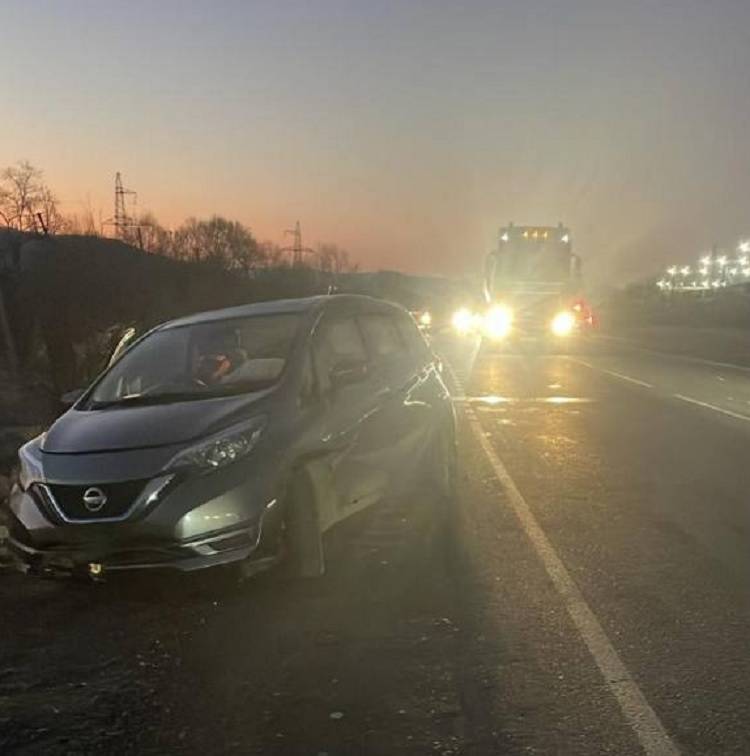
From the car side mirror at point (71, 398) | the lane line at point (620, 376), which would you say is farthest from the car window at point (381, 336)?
the lane line at point (620, 376)

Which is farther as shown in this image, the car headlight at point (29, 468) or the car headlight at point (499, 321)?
the car headlight at point (499, 321)

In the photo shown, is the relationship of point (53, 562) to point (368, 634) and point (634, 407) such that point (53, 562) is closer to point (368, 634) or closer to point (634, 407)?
point (368, 634)

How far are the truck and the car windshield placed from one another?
28162mm

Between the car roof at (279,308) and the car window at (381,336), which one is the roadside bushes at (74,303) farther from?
the car roof at (279,308)

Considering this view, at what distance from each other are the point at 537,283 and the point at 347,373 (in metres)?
29.5

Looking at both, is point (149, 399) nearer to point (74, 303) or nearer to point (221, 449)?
point (221, 449)

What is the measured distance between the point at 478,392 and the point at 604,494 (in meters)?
10.3

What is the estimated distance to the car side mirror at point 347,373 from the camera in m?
6.72

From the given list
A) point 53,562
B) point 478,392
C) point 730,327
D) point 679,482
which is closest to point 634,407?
point 478,392

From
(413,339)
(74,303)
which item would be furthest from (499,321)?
(413,339)

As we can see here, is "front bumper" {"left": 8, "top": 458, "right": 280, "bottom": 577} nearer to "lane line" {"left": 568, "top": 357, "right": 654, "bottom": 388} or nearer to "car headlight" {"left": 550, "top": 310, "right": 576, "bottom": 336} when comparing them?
"lane line" {"left": 568, "top": 357, "right": 654, "bottom": 388}

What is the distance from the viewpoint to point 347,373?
682 cm

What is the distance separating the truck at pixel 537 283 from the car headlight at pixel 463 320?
20.4 metres

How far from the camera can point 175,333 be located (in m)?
7.46
